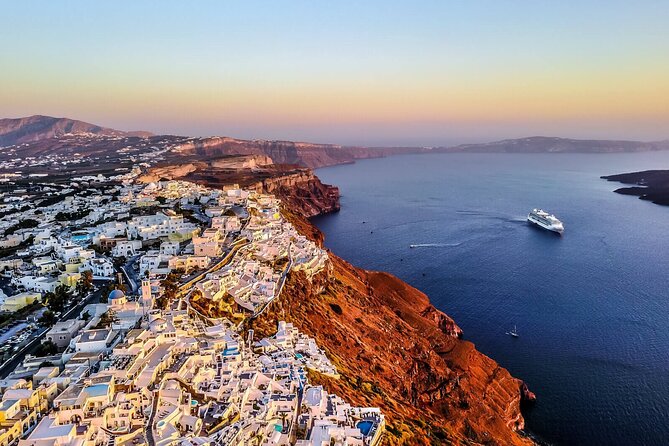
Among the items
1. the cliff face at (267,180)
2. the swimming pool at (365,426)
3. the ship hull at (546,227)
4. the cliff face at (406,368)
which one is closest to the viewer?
the swimming pool at (365,426)

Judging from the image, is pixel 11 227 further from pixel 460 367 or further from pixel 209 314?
pixel 460 367

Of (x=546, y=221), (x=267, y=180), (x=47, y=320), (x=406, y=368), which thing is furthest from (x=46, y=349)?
(x=267, y=180)

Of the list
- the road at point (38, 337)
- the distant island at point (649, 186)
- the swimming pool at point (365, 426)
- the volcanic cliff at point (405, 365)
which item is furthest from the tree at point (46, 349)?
the distant island at point (649, 186)

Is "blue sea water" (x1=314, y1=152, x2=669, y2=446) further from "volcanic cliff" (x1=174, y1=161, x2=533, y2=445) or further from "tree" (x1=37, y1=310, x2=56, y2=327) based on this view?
"tree" (x1=37, y1=310, x2=56, y2=327)

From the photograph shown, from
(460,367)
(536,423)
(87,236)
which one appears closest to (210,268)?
(87,236)

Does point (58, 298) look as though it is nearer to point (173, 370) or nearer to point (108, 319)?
point (108, 319)

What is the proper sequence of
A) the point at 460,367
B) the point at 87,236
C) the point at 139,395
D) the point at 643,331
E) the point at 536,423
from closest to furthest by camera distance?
the point at 139,395
the point at 536,423
the point at 460,367
the point at 87,236
the point at 643,331

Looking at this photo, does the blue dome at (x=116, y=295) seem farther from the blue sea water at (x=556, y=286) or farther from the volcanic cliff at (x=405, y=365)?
the blue sea water at (x=556, y=286)
